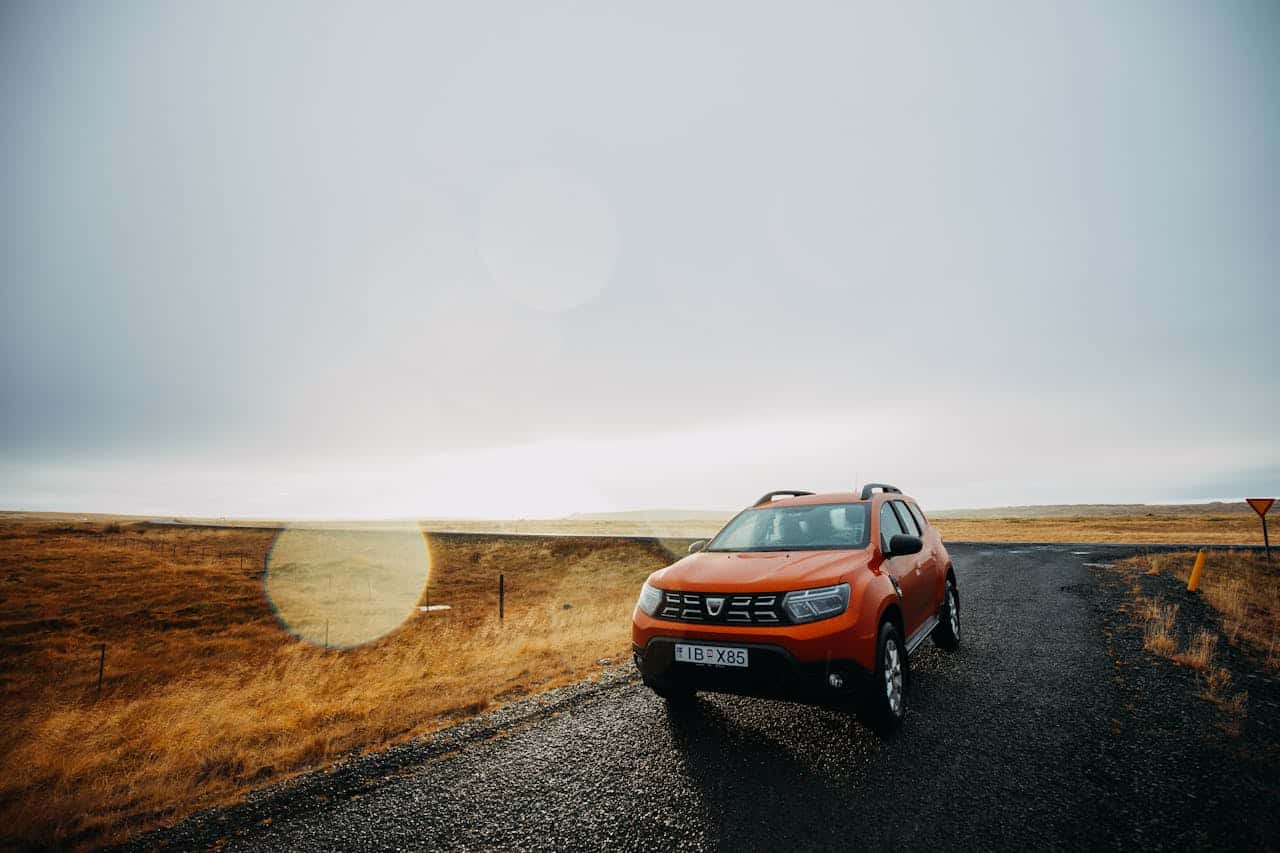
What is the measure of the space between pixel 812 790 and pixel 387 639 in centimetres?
1344

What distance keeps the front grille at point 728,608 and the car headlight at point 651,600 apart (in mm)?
161

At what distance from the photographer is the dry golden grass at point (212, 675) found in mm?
4660

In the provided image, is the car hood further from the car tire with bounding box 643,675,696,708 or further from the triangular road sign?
the triangular road sign

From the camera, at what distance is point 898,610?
16.5 feet

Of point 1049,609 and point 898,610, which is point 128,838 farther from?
point 1049,609

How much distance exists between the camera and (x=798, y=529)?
5.88 metres

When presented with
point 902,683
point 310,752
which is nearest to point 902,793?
point 902,683

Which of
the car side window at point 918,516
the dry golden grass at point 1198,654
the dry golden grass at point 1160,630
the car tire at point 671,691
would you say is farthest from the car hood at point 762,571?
the dry golden grass at point 1160,630

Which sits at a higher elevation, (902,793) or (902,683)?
(902,683)

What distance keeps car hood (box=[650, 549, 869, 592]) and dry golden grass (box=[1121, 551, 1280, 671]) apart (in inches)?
226

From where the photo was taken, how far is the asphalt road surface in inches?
131

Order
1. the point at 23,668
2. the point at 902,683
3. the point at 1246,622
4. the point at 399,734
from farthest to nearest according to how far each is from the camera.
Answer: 1. the point at 23,668
2. the point at 1246,622
3. the point at 399,734
4. the point at 902,683

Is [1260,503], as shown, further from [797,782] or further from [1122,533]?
[1122,533]

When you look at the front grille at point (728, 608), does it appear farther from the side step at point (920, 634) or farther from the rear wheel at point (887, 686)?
the side step at point (920, 634)
